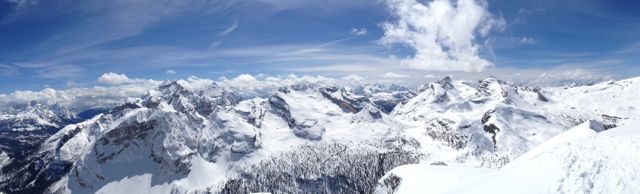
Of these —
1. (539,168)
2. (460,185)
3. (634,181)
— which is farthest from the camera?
(460,185)

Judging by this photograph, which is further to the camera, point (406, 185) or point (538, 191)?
point (406, 185)

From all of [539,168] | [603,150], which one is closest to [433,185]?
[539,168]

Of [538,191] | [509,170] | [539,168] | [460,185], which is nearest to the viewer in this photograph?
[538,191]

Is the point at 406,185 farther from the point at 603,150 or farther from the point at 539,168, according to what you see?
the point at 603,150

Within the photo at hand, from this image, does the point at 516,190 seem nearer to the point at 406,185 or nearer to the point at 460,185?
the point at 460,185

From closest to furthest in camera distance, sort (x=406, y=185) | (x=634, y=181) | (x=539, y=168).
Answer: (x=634, y=181) < (x=539, y=168) < (x=406, y=185)

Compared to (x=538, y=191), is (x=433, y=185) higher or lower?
lower

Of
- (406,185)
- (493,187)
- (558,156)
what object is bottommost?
(406,185)

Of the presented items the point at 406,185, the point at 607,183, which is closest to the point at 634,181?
the point at 607,183

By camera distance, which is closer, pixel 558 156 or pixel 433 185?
pixel 558 156
